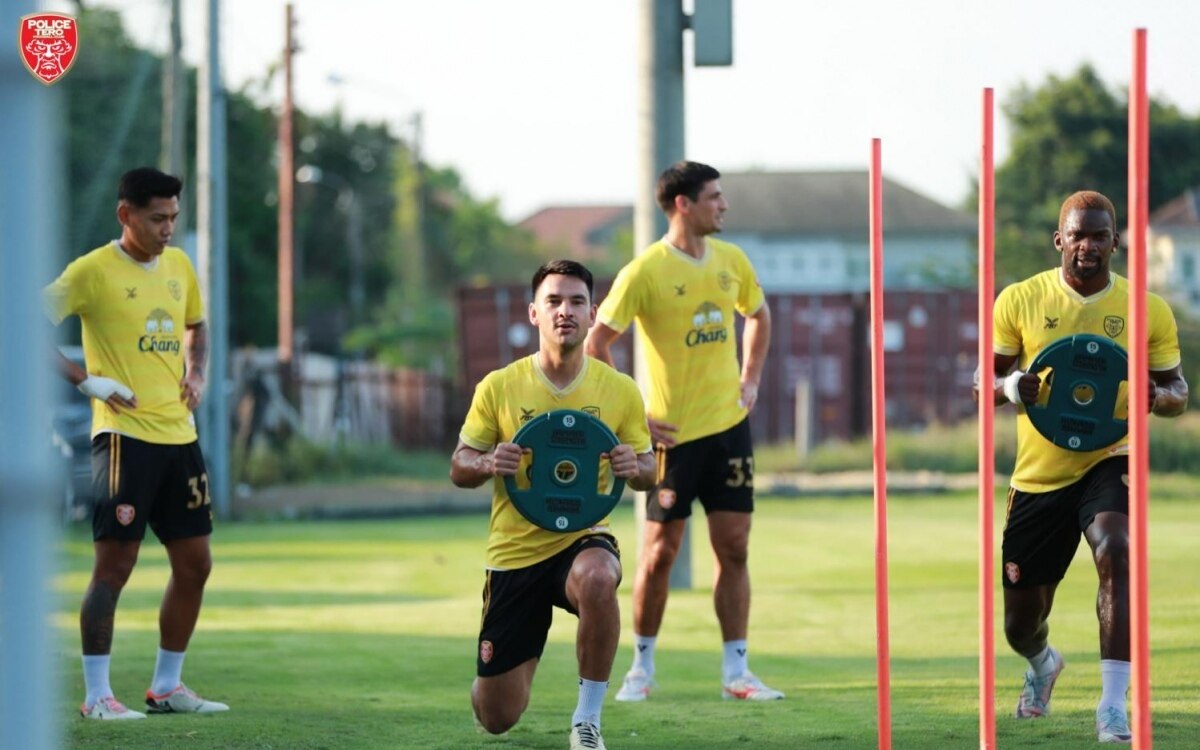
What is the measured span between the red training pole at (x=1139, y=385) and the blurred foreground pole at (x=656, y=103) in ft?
27.5

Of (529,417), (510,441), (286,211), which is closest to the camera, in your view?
(510,441)

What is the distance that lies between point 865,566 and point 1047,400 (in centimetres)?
867

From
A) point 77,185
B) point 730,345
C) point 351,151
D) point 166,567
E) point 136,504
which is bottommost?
point 166,567

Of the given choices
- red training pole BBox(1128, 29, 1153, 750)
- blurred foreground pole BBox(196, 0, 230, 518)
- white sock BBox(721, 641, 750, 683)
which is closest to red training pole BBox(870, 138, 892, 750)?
red training pole BBox(1128, 29, 1153, 750)

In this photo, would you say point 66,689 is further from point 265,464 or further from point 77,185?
Answer: point 77,185

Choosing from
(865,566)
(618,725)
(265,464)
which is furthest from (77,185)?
(618,725)

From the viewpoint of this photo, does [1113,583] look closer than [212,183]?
Yes

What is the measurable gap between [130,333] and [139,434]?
434mm

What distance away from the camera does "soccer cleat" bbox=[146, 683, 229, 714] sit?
7.75 metres

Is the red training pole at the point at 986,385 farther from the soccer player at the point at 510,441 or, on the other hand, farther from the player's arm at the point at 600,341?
the player's arm at the point at 600,341

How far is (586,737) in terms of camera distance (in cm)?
633

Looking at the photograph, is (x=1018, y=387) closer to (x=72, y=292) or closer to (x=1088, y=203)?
(x=1088, y=203)

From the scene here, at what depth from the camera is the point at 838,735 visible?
6969 mm

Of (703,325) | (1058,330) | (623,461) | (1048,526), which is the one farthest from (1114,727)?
(703,325)
